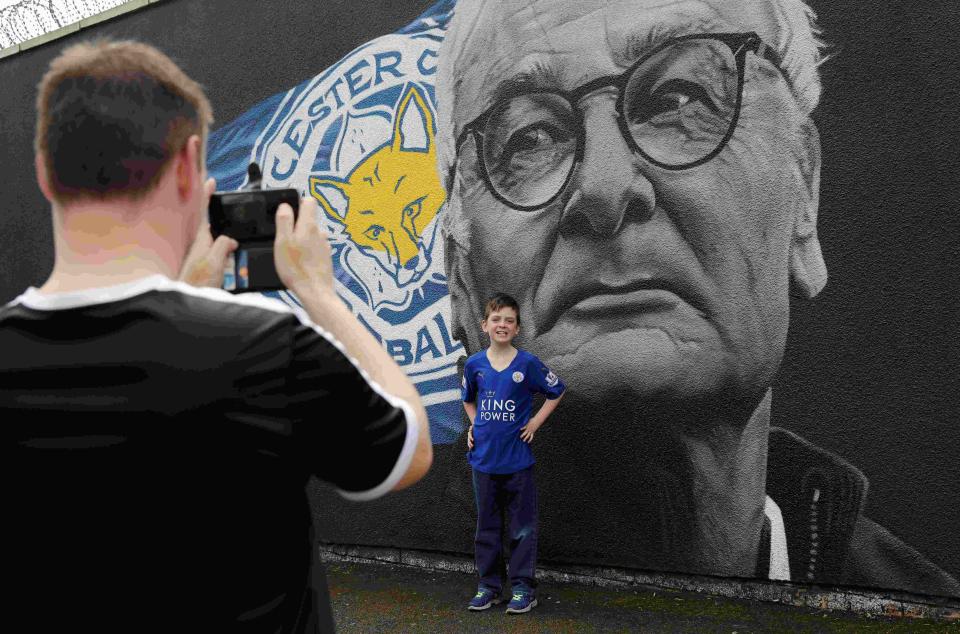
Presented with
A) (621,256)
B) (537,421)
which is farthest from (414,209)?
(537,421)

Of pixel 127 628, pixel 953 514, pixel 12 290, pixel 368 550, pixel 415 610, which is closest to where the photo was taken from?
pixel 127 628

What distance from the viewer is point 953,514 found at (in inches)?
162

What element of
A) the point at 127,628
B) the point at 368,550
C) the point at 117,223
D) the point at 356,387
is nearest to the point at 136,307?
the point at 117,223

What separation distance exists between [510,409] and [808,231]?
1734 mm

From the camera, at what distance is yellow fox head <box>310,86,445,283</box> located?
5.81 metres

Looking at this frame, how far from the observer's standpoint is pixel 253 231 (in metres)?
1.44

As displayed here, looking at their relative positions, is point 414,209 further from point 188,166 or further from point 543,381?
point 188,166

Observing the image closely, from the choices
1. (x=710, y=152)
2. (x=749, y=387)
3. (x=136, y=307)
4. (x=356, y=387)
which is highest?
(x=710, y=152)

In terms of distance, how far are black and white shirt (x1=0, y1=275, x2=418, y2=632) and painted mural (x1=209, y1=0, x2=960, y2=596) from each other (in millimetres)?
3719

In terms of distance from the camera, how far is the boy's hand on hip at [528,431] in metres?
4.80

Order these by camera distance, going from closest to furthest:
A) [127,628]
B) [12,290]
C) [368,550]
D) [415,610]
Answer: [127,628] < [415,610] < [368,550] < [12,290]

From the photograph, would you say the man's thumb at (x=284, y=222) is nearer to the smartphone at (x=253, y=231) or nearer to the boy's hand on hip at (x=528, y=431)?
the smartphone at (x=253, y=231)

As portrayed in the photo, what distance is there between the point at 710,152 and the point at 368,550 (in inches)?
135

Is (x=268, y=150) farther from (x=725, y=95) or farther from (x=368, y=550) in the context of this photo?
(x=725, y=95)
